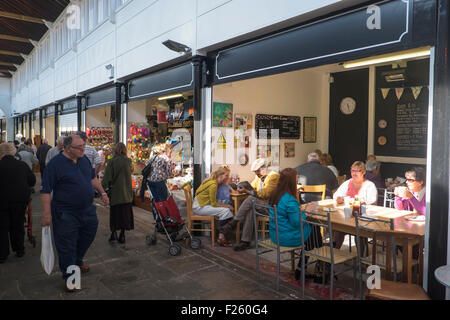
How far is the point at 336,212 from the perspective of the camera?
4090mm

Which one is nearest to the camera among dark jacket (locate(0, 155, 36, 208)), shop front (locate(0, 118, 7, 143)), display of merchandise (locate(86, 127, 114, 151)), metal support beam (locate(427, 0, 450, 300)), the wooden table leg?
metal support beam (locate(427, 0, 450, 300))

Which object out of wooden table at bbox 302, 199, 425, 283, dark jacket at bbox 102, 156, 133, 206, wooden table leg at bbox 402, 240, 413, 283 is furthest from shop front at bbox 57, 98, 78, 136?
wooden table leg at bbox 402, 240, 413, 283

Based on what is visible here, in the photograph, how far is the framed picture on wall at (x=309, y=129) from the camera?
8.45 m

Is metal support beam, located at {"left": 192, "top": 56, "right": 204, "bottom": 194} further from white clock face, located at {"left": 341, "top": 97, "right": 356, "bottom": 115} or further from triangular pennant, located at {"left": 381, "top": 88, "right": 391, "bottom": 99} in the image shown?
triangular pennant, located at {"left": 381, "top": 88, "right": 391, "bottom": 99}

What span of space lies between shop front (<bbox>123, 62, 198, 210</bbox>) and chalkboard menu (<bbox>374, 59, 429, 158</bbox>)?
4276 mm

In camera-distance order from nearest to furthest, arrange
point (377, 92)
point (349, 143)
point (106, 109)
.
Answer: point (377, 92) < point (349, 143) < point (106, 109)

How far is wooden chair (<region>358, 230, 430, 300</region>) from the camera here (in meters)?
2.69

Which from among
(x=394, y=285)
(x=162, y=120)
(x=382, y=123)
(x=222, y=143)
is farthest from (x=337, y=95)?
(x=394, y=285)

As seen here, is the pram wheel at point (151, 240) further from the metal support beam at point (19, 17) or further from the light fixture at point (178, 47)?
the metal support beam at point (19, 17)

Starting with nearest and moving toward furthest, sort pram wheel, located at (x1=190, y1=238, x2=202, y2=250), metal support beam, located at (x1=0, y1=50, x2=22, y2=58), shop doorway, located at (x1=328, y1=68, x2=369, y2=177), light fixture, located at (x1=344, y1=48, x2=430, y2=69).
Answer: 1. pram wheel, located at (x1=190, y1=238, x2=202, y2=250)
2. light fixture, located at (x1=344, y1=48, x2=430, y2=69)
3. shop doorway, located at (x1=328, y1=68, x2=369, y2=177)
4. metal support beam, located at (x1=0, y1=50, x2=22, y2=58)

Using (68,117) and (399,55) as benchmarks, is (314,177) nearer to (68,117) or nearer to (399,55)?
(399,55)
